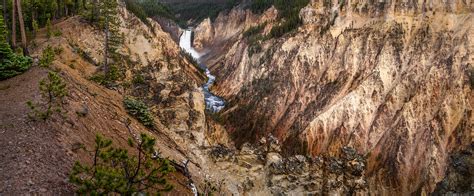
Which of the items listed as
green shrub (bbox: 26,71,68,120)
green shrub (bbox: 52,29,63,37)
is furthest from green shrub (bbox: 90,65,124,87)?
green shrub (bbox: 26,71,68,120)

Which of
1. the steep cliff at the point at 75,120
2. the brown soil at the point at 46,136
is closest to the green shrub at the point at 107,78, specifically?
the steep cliff at the point at 75,120

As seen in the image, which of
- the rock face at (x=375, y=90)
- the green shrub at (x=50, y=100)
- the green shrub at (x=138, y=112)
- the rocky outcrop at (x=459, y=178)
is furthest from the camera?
the rock face at (x=375, y=90)

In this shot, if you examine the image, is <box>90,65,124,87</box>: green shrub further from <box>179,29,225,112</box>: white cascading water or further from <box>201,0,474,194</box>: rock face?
<box>179,29,225,112</box>: white cascading water

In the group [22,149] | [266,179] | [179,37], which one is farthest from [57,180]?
[179,37]

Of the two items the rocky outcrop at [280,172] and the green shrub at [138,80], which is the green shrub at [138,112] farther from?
the green shrub at [138,80]

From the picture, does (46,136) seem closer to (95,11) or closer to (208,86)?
(95,11)

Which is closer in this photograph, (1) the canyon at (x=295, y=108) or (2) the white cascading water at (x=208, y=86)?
(1) the canyon at (x=295, y=108)

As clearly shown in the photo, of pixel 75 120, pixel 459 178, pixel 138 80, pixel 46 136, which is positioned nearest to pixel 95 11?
pixel 138 80

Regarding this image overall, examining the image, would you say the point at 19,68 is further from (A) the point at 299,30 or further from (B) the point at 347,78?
(A) the point at 299,30
